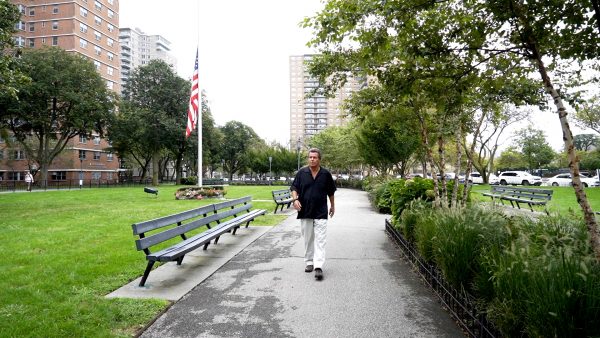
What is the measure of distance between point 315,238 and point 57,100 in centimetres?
4039

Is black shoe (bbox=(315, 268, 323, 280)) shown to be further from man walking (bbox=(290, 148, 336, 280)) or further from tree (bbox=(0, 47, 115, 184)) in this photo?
tree (bbox=(0, 47, 115, 184))

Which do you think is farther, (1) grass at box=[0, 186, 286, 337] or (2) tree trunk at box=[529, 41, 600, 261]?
(1) grass at box=[0, 186, 286, 337]

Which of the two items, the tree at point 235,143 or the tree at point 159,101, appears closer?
the tree at point 159,101

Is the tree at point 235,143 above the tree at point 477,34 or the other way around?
above

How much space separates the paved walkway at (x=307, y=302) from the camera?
12.0 feet

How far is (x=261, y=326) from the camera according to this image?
12.2 ft

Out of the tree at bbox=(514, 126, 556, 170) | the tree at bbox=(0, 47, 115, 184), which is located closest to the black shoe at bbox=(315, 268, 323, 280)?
the tree at bbox=(0, 47, 115, 184)

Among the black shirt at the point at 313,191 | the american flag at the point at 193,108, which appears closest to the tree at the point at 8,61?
the american flag at the point at 193,108

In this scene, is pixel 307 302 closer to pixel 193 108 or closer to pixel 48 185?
pixel 193 108

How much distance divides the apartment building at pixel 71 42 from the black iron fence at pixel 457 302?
55.1m

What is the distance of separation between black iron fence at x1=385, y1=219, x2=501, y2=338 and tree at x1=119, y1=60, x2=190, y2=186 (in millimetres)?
41895

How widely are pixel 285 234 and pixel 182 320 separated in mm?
5453

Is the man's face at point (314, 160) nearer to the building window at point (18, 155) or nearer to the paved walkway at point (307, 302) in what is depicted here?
the paved walkway at point (307, 302)

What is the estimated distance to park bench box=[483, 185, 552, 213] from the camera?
502 inches
